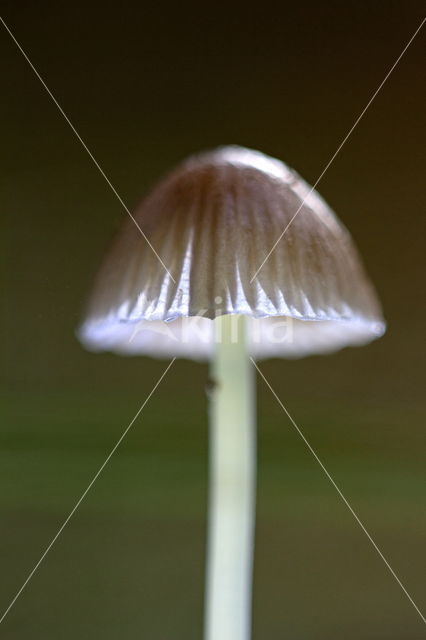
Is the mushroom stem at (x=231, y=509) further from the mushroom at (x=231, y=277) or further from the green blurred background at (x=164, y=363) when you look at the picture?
the green blurred background at (x=164, y=363)

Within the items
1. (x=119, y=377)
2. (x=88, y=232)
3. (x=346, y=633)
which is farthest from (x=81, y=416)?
(x=346, y=633)

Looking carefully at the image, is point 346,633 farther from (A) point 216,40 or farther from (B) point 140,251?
(A) point 216,40

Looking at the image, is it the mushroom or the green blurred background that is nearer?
the mushroom

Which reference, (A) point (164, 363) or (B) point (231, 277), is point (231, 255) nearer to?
(B) point (231, 277)

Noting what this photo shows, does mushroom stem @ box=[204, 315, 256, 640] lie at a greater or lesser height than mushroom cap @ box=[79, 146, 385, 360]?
lesser

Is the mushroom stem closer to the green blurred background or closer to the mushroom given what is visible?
the mushroom

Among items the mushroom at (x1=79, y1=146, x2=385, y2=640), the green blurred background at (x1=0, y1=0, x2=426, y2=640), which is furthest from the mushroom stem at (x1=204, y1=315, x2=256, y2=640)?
the green blurred background at (x1=0, y1=0, x2=426, y2=640)

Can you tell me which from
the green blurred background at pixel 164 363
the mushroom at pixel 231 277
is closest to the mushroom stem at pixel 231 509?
the mushroom at pixel 231 277

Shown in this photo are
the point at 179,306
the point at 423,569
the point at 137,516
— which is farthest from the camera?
the point at 137,516
